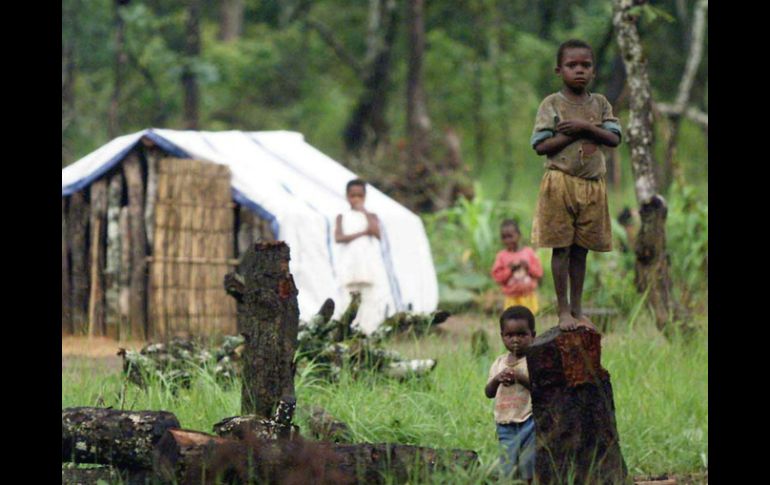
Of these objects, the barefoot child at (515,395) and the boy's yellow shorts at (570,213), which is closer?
the boy's yellow shorts at (570,213)

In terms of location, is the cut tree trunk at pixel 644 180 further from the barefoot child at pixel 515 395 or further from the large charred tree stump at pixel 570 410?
the large charred tree stump at pixel 570 410

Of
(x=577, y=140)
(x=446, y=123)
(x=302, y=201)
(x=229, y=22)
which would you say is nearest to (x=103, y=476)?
(x=577, y=140)

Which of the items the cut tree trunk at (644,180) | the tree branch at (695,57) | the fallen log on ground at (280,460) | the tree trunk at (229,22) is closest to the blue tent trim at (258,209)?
the cut tree trunk at (644,180)

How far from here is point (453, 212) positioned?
47.3 ft

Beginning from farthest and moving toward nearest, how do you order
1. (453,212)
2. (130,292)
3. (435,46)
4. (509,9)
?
(509,9)
(435,46)
(453,212)
(130,292)

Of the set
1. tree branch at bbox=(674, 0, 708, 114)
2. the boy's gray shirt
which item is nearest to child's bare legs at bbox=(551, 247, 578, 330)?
the boy's gray shirt

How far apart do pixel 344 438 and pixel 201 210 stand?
5651 mm

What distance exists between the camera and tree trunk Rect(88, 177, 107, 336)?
1120cm

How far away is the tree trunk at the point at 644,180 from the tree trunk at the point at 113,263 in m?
4.57

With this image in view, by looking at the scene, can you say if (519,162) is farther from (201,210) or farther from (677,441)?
(677,441)

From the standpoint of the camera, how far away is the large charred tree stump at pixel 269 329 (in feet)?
18.5

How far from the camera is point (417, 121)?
19422 mm

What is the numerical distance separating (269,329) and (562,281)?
1.43 meters
